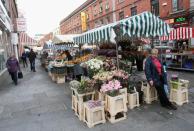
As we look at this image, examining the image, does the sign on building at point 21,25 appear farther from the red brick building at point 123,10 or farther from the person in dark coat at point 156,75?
the person in dark coat at point 156,75

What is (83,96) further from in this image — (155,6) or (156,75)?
(155,6)

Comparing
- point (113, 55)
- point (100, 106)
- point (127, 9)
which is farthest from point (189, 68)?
point (127, 9)

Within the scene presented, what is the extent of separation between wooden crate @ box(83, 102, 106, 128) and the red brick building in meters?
14.1

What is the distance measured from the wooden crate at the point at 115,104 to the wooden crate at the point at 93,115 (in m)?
0.21

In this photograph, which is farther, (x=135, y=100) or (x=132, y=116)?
(x=135, y=100)

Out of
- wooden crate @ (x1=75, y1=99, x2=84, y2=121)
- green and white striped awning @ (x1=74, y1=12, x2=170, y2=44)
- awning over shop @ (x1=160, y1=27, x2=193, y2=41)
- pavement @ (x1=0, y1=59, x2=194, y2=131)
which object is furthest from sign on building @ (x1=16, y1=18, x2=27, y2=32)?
wooden crate @ (x1=75, y1=99, x2=84, y2=121)

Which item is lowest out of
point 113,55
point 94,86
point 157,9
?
point 94,86

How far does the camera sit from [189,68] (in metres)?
11.3

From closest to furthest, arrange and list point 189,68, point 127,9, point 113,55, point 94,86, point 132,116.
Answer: point 132,116 → point 94,86 → point 113,55 → point 189,68 → point 127,9

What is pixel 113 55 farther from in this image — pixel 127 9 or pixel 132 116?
pixel 127 9

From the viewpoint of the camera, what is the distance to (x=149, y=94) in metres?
6.00

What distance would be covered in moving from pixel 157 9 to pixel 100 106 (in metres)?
17.7

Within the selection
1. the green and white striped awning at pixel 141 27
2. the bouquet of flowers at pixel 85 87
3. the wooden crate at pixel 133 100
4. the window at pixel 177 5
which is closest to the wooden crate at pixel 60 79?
the green and white striped awning at pixel 141 27

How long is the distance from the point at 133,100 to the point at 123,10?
71.3ft
